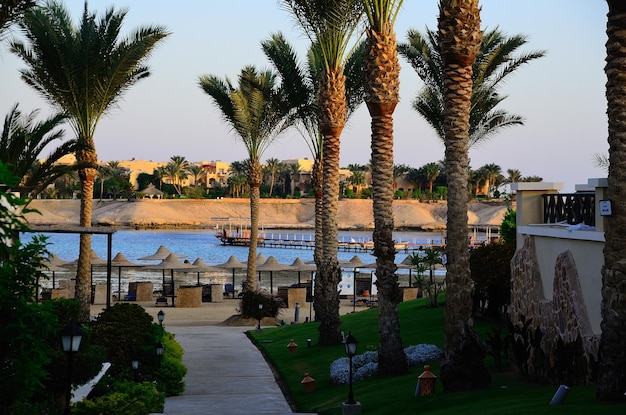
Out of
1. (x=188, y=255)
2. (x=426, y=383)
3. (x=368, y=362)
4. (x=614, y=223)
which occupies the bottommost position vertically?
(x=188, y=255)

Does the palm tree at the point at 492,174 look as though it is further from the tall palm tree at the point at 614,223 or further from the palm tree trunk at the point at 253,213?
the tall palm tree at the point at 614,223

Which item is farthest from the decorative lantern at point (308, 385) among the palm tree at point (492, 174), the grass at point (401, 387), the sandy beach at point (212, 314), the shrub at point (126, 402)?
the palm tree at point (492, 174)

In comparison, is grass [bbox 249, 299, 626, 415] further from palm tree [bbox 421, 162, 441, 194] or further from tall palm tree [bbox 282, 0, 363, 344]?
palm tree [bbox 421, 162, 441, 194]

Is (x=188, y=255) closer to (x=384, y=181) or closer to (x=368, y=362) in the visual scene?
(x=368, y=362)

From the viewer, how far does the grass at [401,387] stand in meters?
13.9

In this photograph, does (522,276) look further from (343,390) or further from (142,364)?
(142,364)

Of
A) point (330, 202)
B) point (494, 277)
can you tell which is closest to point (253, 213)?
point (330, 202)

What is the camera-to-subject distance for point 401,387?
62.6 feet

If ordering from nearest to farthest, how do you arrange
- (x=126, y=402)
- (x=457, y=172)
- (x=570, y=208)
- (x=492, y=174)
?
(x=126, y=402), (x=457, y=172), (x=570, y=208), (x=492, y=174)

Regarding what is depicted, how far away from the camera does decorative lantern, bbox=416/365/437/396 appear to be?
1734cm

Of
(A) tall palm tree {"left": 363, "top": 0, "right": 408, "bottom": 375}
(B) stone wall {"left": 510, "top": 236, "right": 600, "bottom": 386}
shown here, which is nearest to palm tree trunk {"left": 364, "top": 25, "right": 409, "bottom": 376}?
(A) tall palm tree {"left": 363, "top": 0, "right": 408, "bottom": 375}

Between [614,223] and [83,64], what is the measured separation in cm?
2043

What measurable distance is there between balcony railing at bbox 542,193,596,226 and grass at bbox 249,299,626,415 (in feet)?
11.2

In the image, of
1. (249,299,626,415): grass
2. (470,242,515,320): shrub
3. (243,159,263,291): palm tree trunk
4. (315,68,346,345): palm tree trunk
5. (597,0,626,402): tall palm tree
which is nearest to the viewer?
(597,0,626,402): tall palm tree
